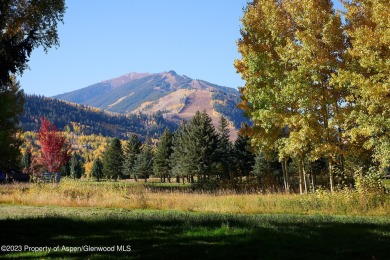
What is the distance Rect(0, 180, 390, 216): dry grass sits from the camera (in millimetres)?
15352

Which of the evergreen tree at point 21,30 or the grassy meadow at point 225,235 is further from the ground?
the evergreen tree at point 21,30

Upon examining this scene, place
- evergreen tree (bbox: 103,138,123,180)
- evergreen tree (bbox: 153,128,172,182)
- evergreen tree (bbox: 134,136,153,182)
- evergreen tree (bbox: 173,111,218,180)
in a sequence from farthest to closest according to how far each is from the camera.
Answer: evergreen tree (bbox: 103,138,123,180) → evergreen tree (bbox: 134,136,153,182) → evergreen tree (bbox: 153,128,172,182) → evergreen tree (bbox: 173,111,218,180)

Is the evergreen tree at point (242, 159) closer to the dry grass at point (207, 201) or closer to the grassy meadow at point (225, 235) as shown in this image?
the dry grass at point (207, 201)

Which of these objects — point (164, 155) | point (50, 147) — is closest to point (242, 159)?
point (164, 155)

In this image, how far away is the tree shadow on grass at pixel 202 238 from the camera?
715 centimetres

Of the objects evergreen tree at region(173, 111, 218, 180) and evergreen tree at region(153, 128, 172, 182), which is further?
evergreen tree at region(153, 128, 172, 182)

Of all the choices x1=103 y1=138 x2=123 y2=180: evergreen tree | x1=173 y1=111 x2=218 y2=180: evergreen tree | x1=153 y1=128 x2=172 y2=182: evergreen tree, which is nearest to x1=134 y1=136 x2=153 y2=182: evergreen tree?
x1=103 y1=138 x2=123 y2=180: evergreen tree

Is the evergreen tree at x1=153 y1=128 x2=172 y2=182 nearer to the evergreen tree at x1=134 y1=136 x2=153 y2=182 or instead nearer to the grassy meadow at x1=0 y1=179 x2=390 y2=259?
the evergreen tree at x1=134 y1=136 x2=153 y2=182

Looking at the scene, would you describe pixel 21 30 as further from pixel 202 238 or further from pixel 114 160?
pixel 114 160

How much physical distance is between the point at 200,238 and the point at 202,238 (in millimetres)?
49

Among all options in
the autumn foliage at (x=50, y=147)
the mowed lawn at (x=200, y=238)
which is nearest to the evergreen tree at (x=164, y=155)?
the autumn foliage at (x=50, y=147)

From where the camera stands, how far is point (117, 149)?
94000mm

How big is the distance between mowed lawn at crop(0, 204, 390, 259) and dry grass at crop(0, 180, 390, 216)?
190 inches

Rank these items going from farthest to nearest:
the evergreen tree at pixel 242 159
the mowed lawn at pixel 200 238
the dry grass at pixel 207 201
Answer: the evergreen tree at pixel 242 159 → the dry grass at pixel 207 201 → the mowed lawn at pixel 200 238
